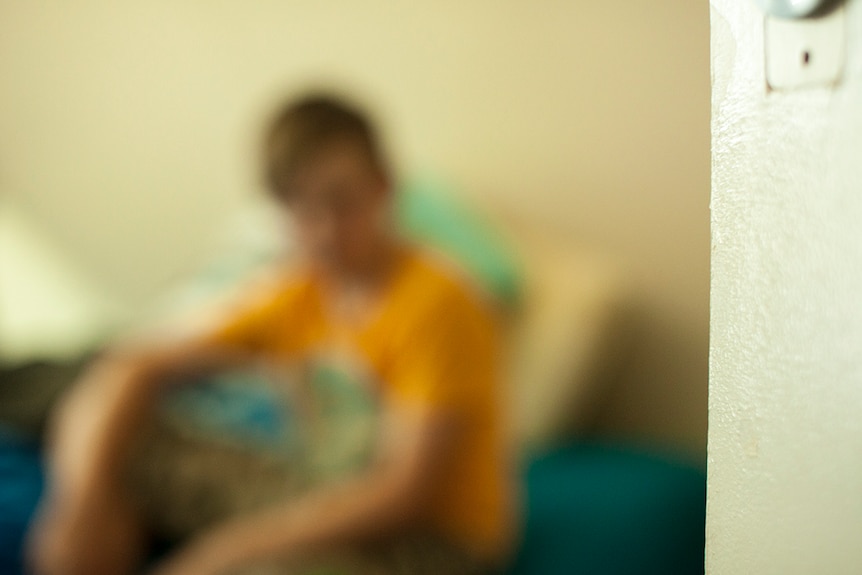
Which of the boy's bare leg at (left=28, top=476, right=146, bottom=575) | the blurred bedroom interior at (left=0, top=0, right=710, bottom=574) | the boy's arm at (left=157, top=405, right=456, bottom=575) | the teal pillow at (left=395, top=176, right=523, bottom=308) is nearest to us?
the boy's arm at (left=157, top=405, right=456, bottom=575)

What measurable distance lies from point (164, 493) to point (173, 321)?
0.43 metres

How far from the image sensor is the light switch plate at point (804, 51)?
0.27 metres

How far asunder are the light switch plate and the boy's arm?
0.59 m

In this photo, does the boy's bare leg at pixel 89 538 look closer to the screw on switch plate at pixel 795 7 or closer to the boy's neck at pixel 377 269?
the boy's neck at pixel 377 269

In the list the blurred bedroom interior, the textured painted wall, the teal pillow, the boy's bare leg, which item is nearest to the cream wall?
the blurred bedroom interior

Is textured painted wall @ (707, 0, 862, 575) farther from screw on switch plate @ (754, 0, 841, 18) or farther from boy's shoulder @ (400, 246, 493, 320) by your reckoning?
boy's shoulder @ (400, 246, 493, 320)

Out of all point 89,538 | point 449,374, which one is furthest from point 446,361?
point 89,538

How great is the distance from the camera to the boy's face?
0.93 meters

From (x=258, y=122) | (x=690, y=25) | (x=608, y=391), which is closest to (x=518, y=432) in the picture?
(x=608, y=391)

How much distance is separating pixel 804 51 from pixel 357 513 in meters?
0.65

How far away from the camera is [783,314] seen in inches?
12.1

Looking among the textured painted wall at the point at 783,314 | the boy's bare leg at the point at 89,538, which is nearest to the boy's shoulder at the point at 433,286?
the boy's bare leg at the point at 89,538

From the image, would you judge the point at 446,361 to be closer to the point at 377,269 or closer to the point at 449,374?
the point at 449,374

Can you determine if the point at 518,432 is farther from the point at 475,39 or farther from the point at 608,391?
the point at 475,39
